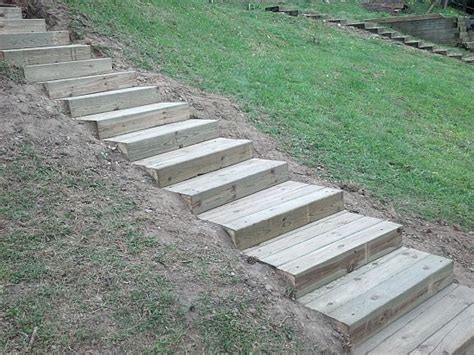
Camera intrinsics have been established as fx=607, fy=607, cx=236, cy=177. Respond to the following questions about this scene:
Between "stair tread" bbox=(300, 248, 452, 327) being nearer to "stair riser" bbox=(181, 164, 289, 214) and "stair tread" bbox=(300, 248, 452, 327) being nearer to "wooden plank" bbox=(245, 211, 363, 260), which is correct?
"wooden plank" bbox=(245, 211, 363, 260)

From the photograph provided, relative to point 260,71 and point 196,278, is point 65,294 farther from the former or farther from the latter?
point 260,71

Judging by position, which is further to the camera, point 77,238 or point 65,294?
point 77,238

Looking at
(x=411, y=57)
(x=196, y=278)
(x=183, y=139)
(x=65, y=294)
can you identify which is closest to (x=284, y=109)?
(x=183, y=139)

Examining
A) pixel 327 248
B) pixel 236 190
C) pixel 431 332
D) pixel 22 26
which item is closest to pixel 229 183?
pixel 236 190

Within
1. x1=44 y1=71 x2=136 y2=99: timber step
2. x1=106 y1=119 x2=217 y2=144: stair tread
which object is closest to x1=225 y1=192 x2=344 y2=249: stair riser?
x1=106 y1=119 x2=217 y2=144: stair tread

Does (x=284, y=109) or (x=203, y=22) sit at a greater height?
(x=203, y=22)

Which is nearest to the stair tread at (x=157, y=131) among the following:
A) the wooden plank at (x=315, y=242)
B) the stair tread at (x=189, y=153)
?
the stair tread at (x=189, y=153)

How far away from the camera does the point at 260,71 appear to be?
8.40 meters

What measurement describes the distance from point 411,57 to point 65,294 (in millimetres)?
10974

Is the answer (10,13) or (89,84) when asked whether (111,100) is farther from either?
(10,13)

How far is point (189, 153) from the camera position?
5.07m

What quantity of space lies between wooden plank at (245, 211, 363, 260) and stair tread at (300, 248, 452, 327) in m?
0.40

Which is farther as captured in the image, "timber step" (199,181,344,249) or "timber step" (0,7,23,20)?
"timber step" (0,7,23,20)

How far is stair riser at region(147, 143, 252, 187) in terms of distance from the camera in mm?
4625
